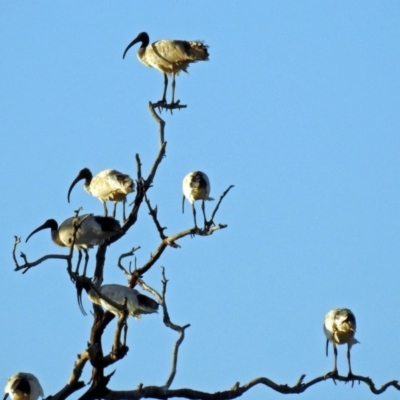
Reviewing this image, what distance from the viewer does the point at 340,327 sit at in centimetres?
2109

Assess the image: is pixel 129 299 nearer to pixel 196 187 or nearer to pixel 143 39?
pixel 196 187

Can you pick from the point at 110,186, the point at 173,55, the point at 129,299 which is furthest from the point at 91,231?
the point at 173,55

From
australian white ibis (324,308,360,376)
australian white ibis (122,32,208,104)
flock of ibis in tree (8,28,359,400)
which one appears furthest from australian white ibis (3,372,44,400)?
australian white ibis (122,32,208,104)

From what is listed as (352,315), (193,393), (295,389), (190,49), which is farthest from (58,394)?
(190,49)

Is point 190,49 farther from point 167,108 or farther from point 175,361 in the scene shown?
point 175,361

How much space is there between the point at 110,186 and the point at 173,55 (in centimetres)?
215

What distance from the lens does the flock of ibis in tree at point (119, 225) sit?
58.3 feet

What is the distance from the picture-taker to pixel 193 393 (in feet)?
58.3

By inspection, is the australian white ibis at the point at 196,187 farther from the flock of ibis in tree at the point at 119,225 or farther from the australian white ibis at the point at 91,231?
the australian white ibis at the point at 91,231

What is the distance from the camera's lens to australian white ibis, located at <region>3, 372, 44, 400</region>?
17.5 metres

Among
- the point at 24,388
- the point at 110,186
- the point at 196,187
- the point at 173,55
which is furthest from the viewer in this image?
the point at 173,55

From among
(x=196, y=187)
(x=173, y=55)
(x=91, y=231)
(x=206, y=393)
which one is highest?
(x=173, y=55)

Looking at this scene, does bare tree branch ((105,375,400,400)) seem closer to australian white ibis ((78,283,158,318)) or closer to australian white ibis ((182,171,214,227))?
australian white ibis ((78,283,158,318))

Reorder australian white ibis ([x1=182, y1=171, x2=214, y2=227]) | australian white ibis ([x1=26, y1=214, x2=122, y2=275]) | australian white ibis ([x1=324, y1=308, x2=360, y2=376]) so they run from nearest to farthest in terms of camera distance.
→ australian white ibis ([x1=26, y1=214, x2=122, y2=275])
australian white ibis ([x1=324, y1=308, x2=360, y2=376])
australian white ibis ([x1=182, y1=171, x2=214, y2=227])
